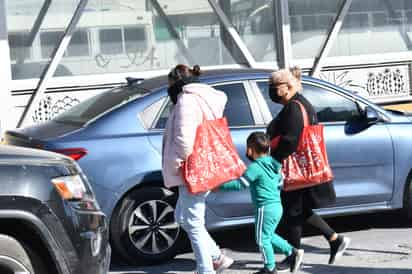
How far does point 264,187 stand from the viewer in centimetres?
611

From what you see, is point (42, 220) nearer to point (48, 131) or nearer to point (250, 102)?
point (48, 131)

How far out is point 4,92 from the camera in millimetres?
11586

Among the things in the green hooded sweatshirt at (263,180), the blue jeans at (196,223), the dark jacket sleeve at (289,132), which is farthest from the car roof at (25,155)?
the dark jacket sleeve at (289,132)

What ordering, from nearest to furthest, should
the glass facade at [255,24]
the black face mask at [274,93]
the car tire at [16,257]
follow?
the car tire at [16,257]
the black face mask at [274,93]
the glass facade at [255,24]

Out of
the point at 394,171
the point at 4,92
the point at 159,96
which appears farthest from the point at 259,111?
the point at 4,92

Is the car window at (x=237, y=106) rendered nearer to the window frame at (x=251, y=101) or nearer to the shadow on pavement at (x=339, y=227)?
the window frame at (x=251, y=101)

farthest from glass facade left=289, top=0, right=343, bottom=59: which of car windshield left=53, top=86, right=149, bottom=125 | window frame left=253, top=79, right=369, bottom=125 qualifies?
car windshield left=53, top=86, right=149, bottom=125

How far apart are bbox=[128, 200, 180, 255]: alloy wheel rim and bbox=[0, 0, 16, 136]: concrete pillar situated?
534 cm

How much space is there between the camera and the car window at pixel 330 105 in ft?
24.4

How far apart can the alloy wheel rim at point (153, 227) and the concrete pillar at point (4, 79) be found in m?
5.34

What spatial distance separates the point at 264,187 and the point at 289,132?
48 centimetres

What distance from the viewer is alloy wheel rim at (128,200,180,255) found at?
6.75 metres

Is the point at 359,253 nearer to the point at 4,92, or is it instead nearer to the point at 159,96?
the point at 159,96

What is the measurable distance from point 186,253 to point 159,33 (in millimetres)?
6020
